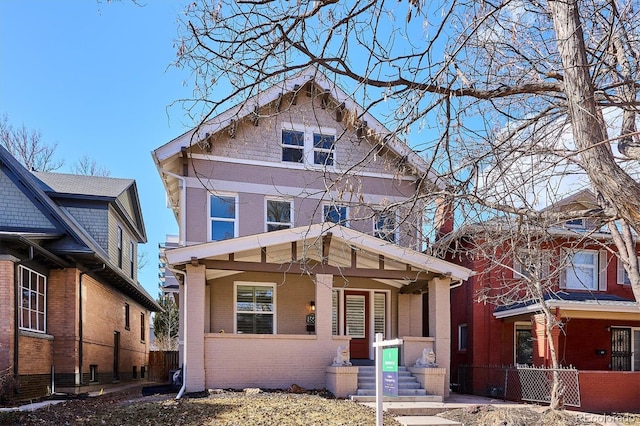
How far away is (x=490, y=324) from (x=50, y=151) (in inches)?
1023

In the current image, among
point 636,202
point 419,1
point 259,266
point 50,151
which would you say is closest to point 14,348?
point 259,266

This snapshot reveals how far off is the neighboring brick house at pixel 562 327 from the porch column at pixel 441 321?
146cm

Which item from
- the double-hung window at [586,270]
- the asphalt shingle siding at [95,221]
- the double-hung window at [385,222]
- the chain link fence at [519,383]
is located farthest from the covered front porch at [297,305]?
the double-hung window at [586,270]

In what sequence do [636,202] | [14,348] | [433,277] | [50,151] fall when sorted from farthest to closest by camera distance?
[50,151], [433,277], [14,348], [636,202]

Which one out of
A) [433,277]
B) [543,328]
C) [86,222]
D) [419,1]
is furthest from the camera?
[86,222]

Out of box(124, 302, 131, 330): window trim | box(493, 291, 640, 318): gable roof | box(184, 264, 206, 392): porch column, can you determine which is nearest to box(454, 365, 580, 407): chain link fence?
box(493, 291, 640, 318): gable roof

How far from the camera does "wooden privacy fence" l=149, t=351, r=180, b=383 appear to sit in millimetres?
23281

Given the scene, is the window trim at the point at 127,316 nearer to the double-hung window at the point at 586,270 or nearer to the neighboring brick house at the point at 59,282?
the neighboring brick house at the point at 59,282

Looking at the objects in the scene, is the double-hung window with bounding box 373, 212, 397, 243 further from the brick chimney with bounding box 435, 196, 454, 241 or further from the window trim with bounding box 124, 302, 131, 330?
the window trim with bounding box 124, 302, 131, 330

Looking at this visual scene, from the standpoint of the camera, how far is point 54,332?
47.4ft

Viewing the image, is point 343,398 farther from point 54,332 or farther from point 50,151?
point 50,151

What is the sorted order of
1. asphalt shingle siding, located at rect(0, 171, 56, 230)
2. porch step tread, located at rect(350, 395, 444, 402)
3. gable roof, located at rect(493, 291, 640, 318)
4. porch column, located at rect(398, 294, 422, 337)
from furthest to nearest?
porch column, located at rect(398, 294, 422, 337)
gable roof, located at rect(493, 291, 640, 318)
asphalt shingle siding, located at rect(0, 171, 56, 230)
porch step tread, located at rect(350, 395, 444, 402)

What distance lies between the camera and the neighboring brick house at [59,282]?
12156 mm

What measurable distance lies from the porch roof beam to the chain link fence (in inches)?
145
